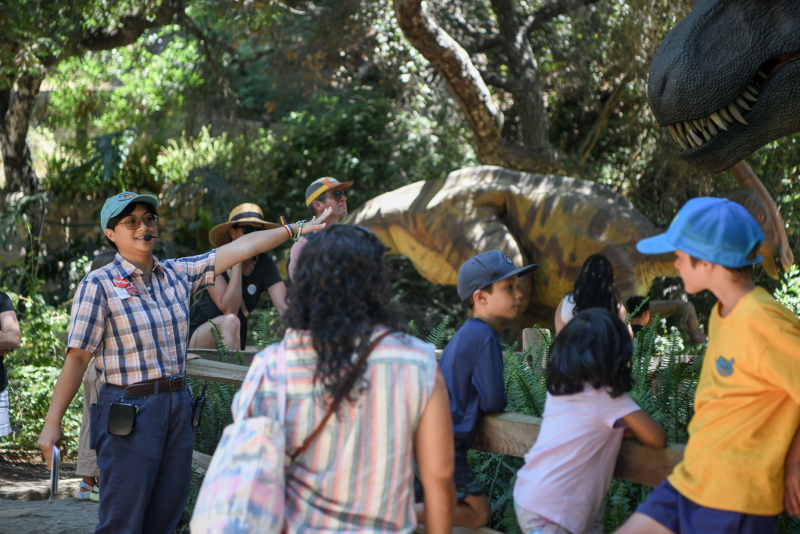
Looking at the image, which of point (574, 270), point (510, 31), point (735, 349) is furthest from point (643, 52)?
point (735, 349)

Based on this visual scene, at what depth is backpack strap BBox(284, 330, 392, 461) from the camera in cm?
161

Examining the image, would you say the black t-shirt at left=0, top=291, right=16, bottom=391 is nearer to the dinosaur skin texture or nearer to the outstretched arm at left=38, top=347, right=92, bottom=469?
the outstretched arm at left=38, top=347, right=92, bottom=469

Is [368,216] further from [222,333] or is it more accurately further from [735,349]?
[735,349]

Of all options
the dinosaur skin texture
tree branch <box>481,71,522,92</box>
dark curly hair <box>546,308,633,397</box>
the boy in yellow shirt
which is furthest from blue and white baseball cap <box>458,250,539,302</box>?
tree branch <box>481,71,522,92</box>

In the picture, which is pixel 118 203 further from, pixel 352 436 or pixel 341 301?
pixel 352 436

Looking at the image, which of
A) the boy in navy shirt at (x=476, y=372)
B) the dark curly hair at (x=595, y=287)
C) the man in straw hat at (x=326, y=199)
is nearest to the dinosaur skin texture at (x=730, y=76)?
the dark curly hair at (x=595, y=287)

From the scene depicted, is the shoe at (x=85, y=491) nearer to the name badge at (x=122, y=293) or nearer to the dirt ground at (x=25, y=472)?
the dirt ground at (x=25, y=472)

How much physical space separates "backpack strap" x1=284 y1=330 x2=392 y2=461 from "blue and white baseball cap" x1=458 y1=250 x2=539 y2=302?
2.59 ft

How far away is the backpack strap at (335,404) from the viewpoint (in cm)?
161

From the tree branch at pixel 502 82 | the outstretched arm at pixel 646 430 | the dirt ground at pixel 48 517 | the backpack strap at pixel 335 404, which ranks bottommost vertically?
the dirt ground at pixel 48 517

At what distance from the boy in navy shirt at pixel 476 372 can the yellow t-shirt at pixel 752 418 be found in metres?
0.68

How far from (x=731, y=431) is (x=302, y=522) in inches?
39.5

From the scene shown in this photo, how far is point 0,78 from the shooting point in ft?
27.4

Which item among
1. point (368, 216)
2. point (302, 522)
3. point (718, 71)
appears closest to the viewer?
point (302, 522)
